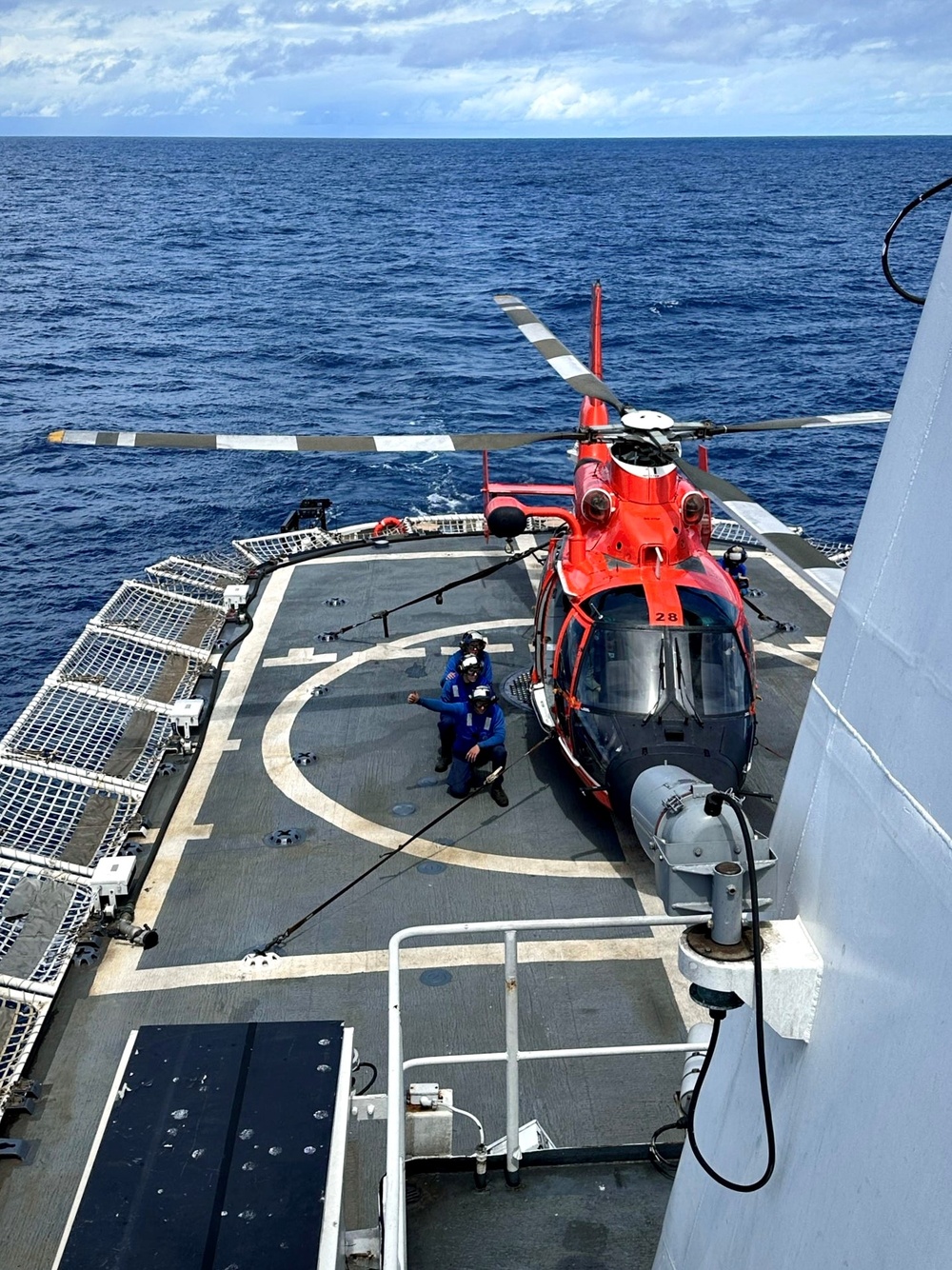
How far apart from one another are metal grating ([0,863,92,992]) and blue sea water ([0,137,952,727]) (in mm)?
13047

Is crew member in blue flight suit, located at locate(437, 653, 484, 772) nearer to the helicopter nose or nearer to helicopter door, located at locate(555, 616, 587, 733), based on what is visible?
helicopter door, located at locate(555, 616, 587, 733)

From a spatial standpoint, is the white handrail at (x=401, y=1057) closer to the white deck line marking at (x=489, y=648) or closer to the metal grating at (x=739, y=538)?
the white deck line marking at (x=489, y=648)

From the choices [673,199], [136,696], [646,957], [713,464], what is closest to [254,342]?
[713,464]

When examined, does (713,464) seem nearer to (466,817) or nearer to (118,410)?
(118,410)

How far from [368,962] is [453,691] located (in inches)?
148

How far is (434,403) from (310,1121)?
4304 centimetres

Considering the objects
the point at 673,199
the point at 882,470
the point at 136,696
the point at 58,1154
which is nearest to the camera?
the point at 882,470

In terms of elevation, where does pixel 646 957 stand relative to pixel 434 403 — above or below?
above

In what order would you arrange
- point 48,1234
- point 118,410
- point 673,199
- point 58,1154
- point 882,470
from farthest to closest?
point 673,199 → point 118,410 → point 58,1154 → point 48,1234 → point 882,470

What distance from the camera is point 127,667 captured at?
53.3ft

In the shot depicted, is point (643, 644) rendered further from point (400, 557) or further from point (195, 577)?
point (195, 577)

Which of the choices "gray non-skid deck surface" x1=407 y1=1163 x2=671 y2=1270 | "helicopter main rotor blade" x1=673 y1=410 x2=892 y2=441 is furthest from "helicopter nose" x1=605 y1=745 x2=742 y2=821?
"gray non-skid deck surface" x1=407 y1=1163 x2=671 y2=1270

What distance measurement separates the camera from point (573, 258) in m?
87.6

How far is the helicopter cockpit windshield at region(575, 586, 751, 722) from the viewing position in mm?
11352
